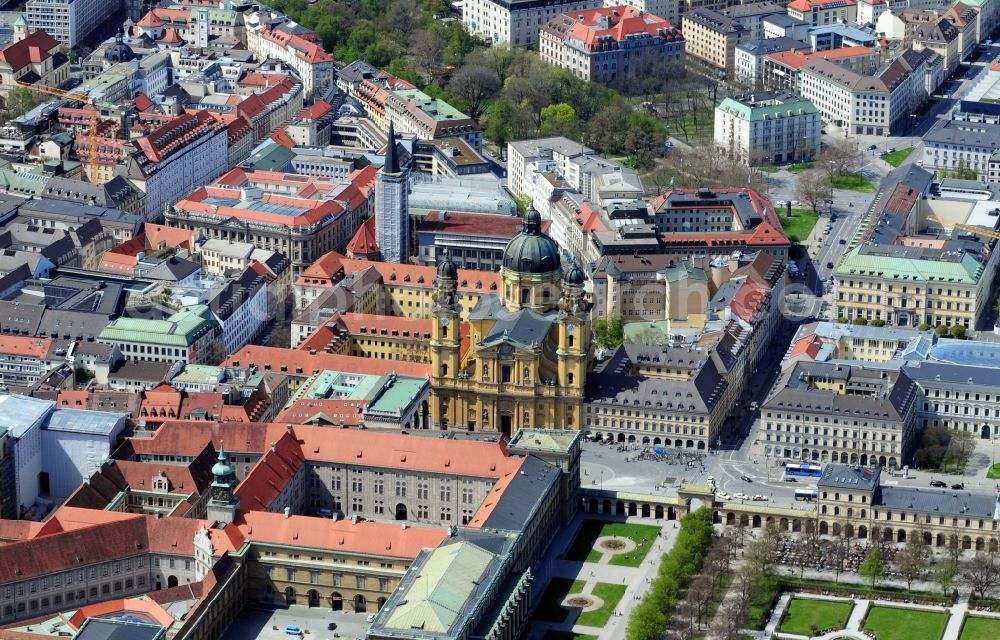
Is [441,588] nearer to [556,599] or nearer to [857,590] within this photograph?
[556,599]

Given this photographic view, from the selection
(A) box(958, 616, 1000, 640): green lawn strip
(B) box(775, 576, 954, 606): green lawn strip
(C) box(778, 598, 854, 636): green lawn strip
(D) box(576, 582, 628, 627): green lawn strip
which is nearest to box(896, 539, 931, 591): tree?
(B) box(775, 576, 954, 606): green lawn strip

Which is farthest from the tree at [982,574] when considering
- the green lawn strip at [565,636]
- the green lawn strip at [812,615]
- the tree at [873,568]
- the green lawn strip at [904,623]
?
the green lawn strip at [565,636]

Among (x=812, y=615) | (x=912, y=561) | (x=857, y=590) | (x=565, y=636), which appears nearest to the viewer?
(x=565, y=636)

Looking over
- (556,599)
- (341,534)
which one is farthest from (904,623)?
(341,534)

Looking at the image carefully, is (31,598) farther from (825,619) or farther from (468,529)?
(825,619)

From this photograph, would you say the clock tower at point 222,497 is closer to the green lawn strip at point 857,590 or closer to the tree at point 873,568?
the green lawn strip at point 857,590

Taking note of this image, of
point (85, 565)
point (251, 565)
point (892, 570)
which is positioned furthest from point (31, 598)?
point (892, 570)
